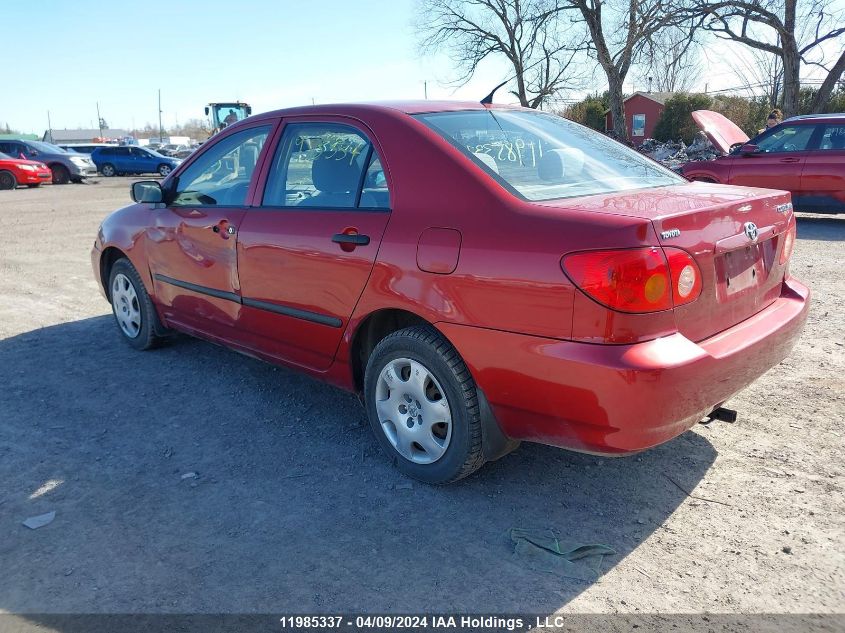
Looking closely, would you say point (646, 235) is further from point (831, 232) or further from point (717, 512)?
point (831, 232)

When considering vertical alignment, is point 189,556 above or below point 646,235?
below

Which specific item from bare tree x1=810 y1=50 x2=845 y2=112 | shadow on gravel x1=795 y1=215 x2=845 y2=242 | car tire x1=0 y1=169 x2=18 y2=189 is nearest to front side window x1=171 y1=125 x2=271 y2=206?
shadow on gravel x1=795 y1=215 x2=845 y2=242

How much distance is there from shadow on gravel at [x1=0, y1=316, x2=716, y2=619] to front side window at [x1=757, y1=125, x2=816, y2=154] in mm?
9008

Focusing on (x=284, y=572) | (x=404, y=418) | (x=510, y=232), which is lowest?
(x=284, y=572)

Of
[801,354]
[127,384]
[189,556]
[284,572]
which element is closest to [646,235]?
[284,572]

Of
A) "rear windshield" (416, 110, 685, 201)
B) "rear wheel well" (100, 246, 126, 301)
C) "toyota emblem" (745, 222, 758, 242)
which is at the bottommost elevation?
"rear wheel well" (100, 246, 126, 301)

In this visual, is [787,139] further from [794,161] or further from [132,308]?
[132,308]

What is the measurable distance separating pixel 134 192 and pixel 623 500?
12.1 ft

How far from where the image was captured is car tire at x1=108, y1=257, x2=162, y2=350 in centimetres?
511

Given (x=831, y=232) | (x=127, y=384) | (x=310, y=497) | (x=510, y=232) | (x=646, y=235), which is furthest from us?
(x=831, y=232)

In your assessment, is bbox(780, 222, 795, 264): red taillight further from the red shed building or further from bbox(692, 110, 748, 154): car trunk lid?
the red shed building

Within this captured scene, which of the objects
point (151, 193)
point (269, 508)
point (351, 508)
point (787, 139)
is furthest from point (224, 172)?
point (787, 139)

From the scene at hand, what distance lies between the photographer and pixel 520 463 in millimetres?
3484

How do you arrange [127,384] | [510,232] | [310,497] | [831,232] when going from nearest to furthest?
[510,232] → [310,497] → [127,384] → [831,232]
